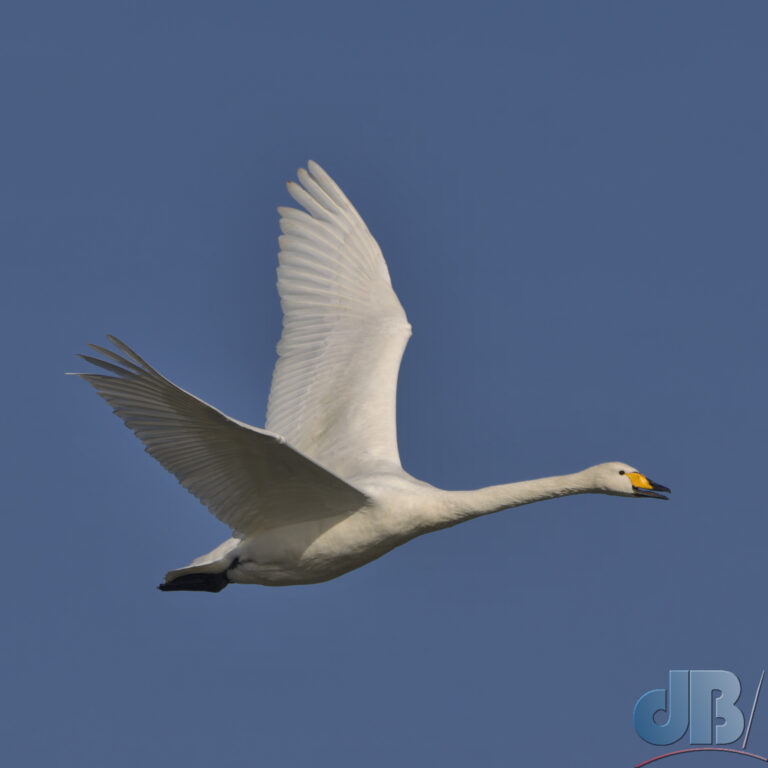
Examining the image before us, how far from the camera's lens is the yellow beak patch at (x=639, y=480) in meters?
16.4

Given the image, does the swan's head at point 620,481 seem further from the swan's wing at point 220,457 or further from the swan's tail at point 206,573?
the swan's tail at point 206,573

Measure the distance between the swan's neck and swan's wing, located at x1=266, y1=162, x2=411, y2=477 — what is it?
1465mm

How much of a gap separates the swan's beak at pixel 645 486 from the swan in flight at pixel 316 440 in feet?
0.04

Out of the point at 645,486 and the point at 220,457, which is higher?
the point at 220,457

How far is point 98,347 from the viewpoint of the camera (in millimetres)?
14891

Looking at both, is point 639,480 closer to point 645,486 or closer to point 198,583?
point 645,486

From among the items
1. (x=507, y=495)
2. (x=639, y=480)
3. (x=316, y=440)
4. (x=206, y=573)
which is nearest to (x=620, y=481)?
(x=639, y=480)

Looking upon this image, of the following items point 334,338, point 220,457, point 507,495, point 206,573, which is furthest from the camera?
point 334,338

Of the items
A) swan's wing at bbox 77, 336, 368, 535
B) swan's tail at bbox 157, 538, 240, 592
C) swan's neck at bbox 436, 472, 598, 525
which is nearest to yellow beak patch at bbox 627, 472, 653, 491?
swan's neck at bbox 436, 472, 598, 525

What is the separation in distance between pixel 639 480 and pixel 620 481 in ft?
0.60

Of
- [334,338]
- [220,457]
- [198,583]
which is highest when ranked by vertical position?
[334,338]

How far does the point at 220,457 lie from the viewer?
15.9 meters

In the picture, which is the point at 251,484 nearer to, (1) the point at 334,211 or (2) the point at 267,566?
(2) the point at 267,566

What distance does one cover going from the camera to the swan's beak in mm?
16422
